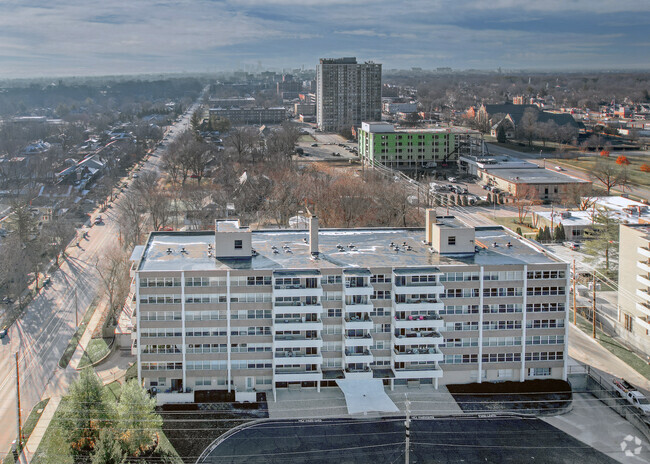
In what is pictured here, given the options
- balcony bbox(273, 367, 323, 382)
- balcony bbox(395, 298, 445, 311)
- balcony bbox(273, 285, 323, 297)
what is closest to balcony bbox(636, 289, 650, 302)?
balcony bbox(395, 298, 445, 311)

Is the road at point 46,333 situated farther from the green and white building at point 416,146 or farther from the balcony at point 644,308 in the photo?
the green and white building at point 416,146

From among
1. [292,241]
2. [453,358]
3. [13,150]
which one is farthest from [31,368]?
[13,150]

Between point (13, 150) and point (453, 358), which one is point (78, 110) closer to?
point (13, 150)

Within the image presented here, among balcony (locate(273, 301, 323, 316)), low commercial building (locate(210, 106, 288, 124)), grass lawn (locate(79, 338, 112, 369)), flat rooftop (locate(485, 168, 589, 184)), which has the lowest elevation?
grass lawn (locate(79, 338, 112, 369))

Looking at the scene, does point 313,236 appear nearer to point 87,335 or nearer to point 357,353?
point 357,353

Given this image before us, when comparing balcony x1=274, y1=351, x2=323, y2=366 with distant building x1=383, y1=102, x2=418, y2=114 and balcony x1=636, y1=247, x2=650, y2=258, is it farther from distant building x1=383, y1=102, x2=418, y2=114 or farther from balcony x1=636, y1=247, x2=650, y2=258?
distant building x1=383, y1=102, x2=418, y2=114

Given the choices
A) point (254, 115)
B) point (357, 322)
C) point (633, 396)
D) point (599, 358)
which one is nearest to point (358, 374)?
point (357, 322)

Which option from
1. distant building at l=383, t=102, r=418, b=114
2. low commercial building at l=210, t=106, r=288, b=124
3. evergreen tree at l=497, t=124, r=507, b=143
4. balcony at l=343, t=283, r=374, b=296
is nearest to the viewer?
balcony at l=343, t=283, r=374, b=296
